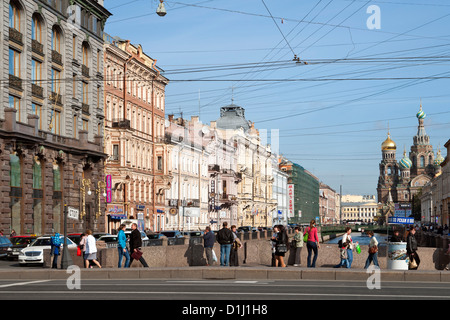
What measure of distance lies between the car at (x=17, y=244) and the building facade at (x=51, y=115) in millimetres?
4818

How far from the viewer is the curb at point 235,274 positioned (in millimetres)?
24141

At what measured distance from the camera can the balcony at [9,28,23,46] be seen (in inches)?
1897

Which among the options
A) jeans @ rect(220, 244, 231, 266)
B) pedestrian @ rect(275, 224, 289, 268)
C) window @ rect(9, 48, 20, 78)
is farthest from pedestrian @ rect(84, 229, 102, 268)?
window @ rect(9, 48, 20, 78)

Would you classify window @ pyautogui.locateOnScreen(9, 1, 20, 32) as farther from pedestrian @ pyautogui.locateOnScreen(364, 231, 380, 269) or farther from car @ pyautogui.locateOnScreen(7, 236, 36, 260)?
pedestrian @ pyautogui.locateOnScreen(364, 231, 380, 269)

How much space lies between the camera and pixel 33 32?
5159cm

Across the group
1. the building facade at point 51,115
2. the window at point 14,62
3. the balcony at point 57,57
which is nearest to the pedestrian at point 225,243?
the building facade at point 51,115

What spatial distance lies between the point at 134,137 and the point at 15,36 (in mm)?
29030

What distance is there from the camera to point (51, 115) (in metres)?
54.3

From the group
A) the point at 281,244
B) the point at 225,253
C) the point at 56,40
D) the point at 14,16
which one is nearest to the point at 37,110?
the point at 56,40

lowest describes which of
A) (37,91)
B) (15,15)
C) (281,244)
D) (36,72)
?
(281,244)

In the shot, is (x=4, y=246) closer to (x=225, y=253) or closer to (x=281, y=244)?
(x=225, y=253)

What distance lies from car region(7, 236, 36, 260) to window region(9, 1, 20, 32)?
48.6ft

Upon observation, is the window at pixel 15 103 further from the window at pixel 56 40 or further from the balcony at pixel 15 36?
the window at pixel 56 40
